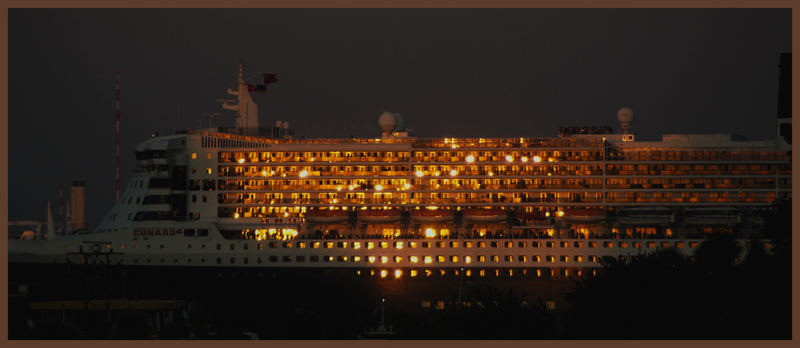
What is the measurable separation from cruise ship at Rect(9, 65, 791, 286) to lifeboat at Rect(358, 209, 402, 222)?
0.12 m

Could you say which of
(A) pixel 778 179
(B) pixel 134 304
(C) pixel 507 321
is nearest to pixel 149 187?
(B) pixel 134 304

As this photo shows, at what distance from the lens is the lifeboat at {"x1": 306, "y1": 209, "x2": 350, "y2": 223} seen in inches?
2487

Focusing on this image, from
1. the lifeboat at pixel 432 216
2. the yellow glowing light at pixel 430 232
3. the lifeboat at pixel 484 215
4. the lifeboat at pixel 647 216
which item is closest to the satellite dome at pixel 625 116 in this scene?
the lifeboat at pixel 647 216

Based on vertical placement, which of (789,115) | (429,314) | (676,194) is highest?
(789,115)

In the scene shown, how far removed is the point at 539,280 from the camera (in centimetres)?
6112

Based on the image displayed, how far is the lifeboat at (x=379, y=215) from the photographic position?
207 feet

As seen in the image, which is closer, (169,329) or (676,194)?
(169,329)

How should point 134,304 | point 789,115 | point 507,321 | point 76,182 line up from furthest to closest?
point 76,182, point 789,115, point 134,304, point 507,321

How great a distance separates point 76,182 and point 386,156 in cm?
1971

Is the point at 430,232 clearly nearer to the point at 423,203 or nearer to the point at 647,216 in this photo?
the point at 423,203

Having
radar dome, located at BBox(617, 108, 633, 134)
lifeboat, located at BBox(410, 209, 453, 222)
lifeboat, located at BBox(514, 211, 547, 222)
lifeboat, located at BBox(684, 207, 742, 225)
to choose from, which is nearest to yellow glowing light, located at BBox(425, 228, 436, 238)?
lifeboat, located at BBox(410, 209, 453, 222)

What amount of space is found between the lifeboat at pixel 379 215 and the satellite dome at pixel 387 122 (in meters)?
7.72

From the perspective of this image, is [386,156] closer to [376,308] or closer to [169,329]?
[376,308]

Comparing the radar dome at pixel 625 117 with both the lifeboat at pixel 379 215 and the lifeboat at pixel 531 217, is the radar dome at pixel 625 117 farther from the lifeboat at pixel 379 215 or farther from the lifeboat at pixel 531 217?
the lifeboat at pixel 379 215
